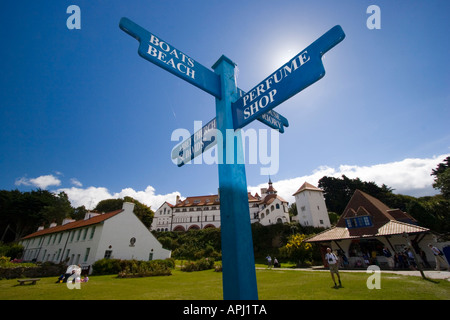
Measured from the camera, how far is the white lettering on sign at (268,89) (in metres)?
2.41

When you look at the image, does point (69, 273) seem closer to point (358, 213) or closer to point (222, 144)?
point (222, 144)

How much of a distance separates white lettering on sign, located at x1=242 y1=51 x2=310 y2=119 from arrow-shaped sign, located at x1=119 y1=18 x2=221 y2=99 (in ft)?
1.75

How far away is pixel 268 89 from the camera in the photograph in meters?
2.52

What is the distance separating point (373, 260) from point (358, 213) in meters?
4.92

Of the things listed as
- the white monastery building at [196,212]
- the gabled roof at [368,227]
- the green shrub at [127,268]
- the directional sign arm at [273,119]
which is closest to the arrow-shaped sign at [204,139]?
the directional sign arm at [273,119]

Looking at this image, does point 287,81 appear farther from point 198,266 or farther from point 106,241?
point 106,241

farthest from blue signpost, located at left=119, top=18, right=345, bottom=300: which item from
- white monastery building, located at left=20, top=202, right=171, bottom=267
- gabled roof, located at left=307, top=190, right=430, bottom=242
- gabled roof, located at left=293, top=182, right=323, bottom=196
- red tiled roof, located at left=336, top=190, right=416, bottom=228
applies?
gabled roof, located at left=293, top=182, right=323, bottom=196

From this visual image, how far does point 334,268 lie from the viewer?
956cm

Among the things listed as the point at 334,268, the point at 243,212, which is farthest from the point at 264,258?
the point at 243,212

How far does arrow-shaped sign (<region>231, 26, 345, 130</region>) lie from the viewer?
2234mm

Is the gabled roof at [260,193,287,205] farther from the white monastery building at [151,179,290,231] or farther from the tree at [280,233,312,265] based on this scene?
the tree at [280,233,312,265]

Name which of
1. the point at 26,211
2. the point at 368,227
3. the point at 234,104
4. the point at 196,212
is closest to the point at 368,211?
the point at 368,227

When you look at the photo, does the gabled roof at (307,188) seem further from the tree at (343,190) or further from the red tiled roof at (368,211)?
the tree at (343,190)

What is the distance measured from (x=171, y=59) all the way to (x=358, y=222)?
87.5ft
